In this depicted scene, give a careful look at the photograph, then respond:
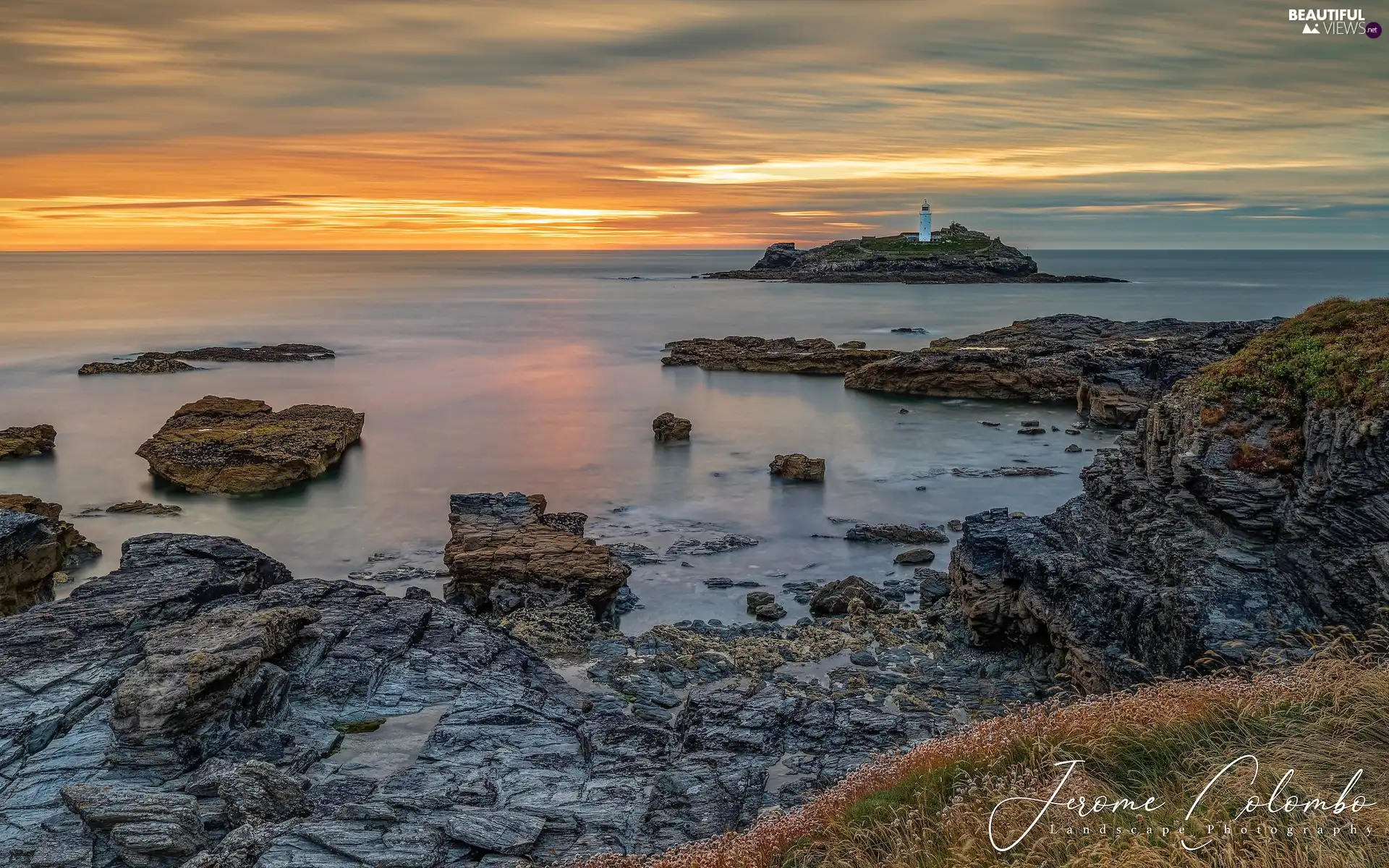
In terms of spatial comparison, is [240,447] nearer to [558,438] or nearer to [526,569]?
[558,438]

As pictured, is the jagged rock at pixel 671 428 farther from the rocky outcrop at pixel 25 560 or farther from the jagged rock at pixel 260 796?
the jagged rock at pixel 260 796

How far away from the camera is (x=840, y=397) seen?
1973 inches

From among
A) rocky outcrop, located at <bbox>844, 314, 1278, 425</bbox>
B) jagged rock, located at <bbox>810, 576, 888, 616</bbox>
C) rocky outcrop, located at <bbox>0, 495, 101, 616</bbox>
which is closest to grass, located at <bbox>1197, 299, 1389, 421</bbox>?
jagged rock, located at <bbox>810, 576, 888, 616</bbox>

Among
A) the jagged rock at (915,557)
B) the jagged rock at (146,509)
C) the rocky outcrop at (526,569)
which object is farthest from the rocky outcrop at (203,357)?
the jagged rock at (915,557)

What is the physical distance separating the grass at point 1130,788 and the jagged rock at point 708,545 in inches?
559

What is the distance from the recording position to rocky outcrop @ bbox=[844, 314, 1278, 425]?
140ft

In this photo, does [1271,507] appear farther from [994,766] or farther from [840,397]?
[840,397]

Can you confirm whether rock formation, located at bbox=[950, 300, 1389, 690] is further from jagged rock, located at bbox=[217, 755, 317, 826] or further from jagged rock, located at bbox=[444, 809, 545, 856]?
jagged rock, located at bbox=[217, 755, 317, 826]

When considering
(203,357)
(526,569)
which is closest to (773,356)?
(203,357)

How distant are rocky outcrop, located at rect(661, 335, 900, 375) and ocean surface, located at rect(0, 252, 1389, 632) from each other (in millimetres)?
1572

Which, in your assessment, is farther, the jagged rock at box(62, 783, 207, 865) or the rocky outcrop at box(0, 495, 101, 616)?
the rocky outcrop at box(0, 495, 101, 616)

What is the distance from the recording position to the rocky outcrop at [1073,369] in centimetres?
4253

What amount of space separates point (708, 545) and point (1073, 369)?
31744 mm

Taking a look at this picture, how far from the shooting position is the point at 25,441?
33.3m
